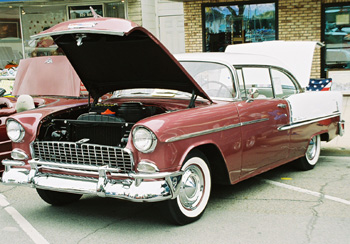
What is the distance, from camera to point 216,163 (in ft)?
15.7

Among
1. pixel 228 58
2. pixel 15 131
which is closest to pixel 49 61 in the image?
pixel 15 131

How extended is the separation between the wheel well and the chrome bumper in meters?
0.68

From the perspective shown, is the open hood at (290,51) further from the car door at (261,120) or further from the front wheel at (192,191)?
the front wheel at (192,191)

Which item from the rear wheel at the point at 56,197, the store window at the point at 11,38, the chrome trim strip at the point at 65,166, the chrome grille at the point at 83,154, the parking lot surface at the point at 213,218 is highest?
the store window at the point at 11,38

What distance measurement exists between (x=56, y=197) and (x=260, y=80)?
113 inches

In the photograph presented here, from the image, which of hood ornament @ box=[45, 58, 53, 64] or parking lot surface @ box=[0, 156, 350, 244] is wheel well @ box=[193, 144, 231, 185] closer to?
parking lot surface @ box=[0, 156, 350, 244]

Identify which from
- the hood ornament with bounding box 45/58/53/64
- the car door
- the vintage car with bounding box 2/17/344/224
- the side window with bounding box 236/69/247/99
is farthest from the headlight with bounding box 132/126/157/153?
the hood ornament with bounding box 45/58/53/64

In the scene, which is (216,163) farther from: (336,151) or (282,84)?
(336,151)

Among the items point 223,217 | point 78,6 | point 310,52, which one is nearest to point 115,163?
point 223,217

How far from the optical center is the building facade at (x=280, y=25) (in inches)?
518

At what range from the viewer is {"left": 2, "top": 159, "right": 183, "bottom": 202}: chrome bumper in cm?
394

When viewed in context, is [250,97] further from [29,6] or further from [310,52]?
[29,6]

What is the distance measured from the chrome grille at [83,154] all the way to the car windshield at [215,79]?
1.51 meters

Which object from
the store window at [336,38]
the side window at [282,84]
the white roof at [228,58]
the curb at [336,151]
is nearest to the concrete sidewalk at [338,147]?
the curb at [336,151]
